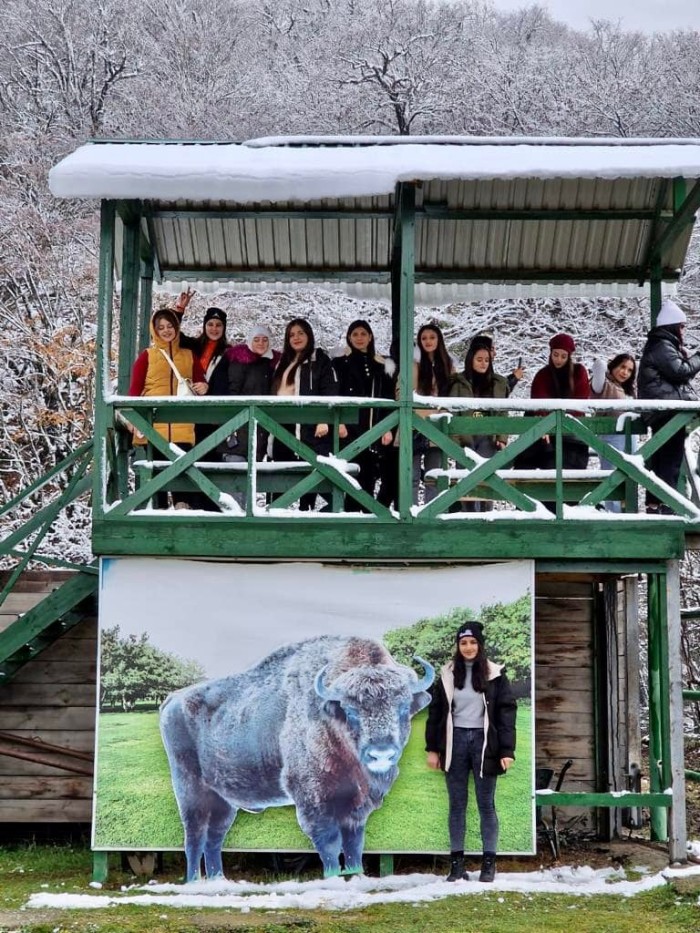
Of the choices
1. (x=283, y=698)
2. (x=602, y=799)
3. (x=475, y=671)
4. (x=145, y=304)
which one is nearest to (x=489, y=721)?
(x=475, y=671)

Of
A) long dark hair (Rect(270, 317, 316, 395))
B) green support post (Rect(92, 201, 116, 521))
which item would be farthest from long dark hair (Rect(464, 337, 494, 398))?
green support post (Rect(92, 201, 116, 521))

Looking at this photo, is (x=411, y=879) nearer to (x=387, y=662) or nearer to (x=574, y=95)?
(x=387, y=662)

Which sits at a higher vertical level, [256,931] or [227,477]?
[227,477]

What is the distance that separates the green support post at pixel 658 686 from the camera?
1026cm

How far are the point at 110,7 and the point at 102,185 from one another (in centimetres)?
2370

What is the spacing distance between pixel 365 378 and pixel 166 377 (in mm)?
1701

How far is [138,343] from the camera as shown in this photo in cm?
1212

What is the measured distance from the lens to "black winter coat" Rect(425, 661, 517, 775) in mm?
9805

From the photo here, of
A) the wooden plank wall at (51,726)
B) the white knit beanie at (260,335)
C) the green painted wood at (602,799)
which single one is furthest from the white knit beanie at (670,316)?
the wooden plank wall at (51,726)

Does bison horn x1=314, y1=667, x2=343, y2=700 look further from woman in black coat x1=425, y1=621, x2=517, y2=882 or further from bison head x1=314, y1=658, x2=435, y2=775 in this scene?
woman in black coat x1=425, y1=621, x2=517, y2=882

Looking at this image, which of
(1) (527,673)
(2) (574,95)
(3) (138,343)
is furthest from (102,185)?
(2) (574,95)

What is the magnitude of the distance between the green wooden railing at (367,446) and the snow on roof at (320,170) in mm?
1662

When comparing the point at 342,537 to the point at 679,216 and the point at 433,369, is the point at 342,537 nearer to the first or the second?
the point at 433,369

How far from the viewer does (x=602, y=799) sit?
32.5ft
